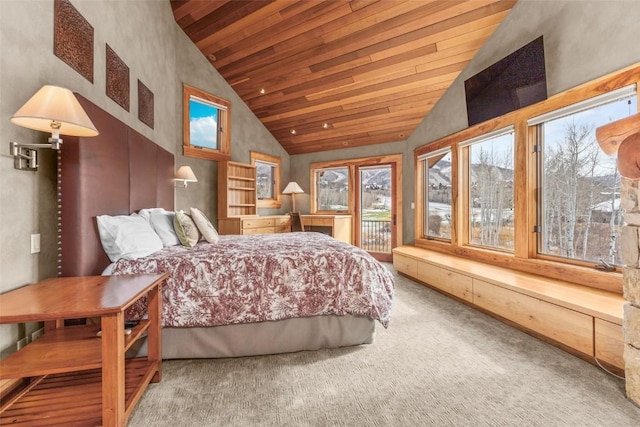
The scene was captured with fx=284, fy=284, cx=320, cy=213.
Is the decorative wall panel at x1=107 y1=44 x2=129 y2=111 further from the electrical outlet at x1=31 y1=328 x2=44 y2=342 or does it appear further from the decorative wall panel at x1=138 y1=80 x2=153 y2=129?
the electrical outlet at x1=31 y1=328 x2=44 y2=342

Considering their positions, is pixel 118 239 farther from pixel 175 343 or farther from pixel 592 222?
pixel 592 222

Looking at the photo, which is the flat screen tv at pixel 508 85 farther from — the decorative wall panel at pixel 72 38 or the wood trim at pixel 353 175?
the decorative wall panel at pixel 72 38

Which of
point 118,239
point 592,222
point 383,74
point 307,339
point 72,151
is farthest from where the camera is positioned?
point 383,74

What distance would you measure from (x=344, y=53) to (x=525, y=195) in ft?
9.44

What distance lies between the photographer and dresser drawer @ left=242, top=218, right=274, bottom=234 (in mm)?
4855

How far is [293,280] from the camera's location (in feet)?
6.76

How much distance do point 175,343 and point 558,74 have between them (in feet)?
12.7

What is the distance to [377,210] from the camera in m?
5.73

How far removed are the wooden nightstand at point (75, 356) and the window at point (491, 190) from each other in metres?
3.59

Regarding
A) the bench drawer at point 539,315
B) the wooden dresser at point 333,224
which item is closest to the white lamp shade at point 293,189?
the wooden dresser at point 333,224

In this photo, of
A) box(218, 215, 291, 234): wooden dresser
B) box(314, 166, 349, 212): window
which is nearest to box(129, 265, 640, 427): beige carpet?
box(218, 215, 291, 234): wooden dresser

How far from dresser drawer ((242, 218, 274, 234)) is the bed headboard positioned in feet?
7.14

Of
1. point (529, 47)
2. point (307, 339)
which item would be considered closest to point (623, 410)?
point (307, 339)

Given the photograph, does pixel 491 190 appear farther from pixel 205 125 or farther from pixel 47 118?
pixel 205 125
